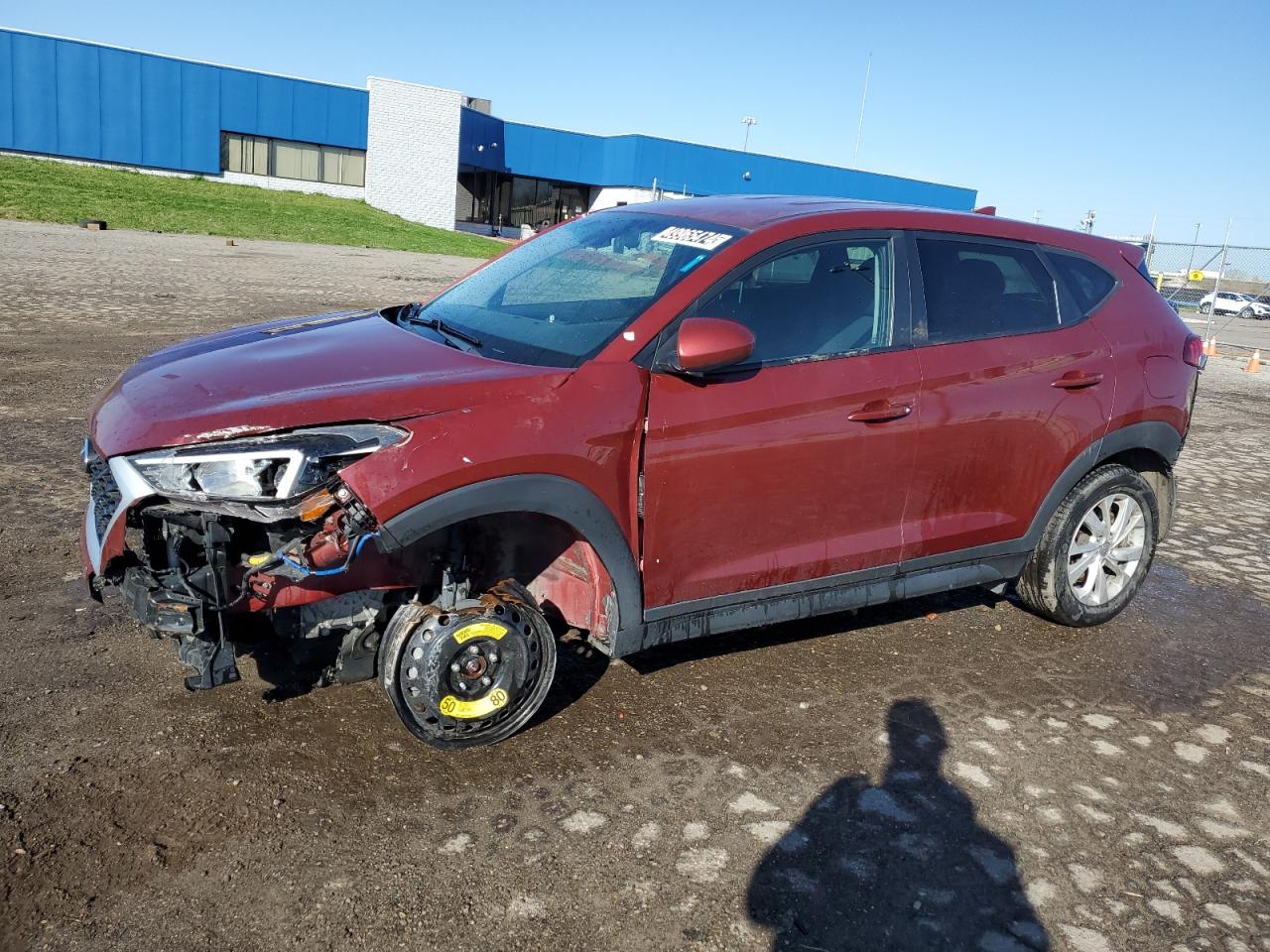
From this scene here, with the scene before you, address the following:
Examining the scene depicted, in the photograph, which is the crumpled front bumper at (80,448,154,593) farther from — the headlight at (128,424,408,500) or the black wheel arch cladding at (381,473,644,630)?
the black wheel arch cladding at (381,473,644,630)

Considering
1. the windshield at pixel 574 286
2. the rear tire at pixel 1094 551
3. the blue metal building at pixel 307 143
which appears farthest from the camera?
the blue metal building at pixel 307 143

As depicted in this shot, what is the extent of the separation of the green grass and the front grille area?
3005 centimetres

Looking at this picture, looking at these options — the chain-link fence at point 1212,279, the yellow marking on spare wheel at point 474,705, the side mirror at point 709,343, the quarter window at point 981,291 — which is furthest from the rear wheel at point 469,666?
the chain-link fence at point 1212,279

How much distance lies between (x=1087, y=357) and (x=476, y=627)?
3102 millimetres

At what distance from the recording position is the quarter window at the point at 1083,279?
489 centimetres

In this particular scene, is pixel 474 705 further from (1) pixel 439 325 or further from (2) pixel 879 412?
(2) pixel 879 412

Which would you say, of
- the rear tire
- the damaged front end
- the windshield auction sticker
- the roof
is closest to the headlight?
the damaged front end

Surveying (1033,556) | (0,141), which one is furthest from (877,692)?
(0,141)

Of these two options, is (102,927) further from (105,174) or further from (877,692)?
(105,174)

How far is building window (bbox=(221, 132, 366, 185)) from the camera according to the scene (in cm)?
4284

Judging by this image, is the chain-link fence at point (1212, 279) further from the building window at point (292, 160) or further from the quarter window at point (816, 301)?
the building window at point (292, 160)

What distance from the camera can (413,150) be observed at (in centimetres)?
4606

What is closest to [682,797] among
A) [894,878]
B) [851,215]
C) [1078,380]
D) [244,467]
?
[894,878]

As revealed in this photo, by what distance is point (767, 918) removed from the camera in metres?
2.92
